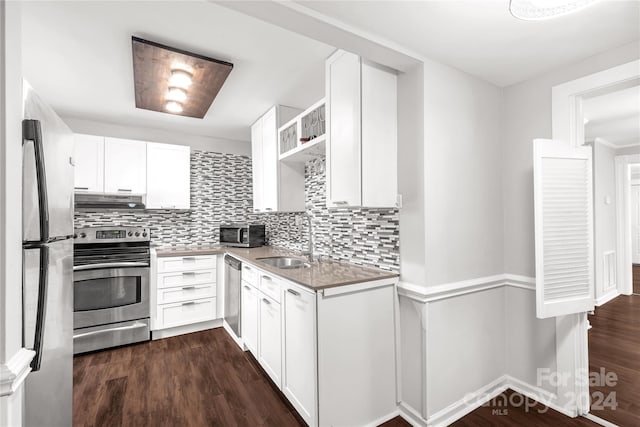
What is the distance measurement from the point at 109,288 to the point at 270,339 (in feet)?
6.36

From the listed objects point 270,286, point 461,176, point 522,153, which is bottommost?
point 270,286

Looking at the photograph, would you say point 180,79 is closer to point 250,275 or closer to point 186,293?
point 250,275

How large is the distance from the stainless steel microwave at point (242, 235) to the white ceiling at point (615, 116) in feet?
11.7

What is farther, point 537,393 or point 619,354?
point 619,354

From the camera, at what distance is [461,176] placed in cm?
202

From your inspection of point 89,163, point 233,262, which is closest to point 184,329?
point 233,262

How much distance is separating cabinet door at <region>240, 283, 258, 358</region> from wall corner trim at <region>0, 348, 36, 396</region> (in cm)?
164

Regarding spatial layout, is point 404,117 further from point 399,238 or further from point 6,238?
point 6,238

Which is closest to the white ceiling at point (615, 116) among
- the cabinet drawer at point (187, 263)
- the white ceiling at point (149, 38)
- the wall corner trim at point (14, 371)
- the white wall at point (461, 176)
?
the white wall at point (461, 176)

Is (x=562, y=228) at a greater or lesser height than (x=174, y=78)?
lesser

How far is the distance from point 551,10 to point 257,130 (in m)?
2.89

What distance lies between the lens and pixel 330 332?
5.63 feet

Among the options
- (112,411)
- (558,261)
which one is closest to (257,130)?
(112,411)

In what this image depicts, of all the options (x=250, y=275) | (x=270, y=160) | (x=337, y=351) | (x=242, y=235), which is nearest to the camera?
(x=337, y=351)
